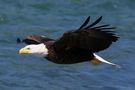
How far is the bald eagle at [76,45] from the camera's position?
25.4ft

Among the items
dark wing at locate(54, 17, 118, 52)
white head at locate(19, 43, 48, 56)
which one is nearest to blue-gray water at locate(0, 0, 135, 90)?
white head at locate(19, 43, 48, 56)

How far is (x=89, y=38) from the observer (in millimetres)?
7812

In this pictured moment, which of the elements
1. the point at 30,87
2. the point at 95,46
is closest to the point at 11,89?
the point at 30,87

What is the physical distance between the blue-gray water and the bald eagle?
6.15 ft

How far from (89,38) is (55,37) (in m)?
4.51

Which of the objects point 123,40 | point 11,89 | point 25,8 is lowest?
point 11,89

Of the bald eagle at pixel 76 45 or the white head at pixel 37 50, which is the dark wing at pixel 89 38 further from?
the white head at pixel 37 50

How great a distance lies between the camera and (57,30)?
41.9 ft

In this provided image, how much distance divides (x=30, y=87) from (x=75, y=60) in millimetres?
2015

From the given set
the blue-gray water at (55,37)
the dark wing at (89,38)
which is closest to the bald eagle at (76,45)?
the dark wing at (89,38)

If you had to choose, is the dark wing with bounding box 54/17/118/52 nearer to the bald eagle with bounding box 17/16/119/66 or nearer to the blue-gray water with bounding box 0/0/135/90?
the bald eagle with bounding box 17/16/119/66

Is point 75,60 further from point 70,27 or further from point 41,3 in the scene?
point 41,3

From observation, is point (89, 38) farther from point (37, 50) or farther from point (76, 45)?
point (37, 50)

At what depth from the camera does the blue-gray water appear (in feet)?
34.0
